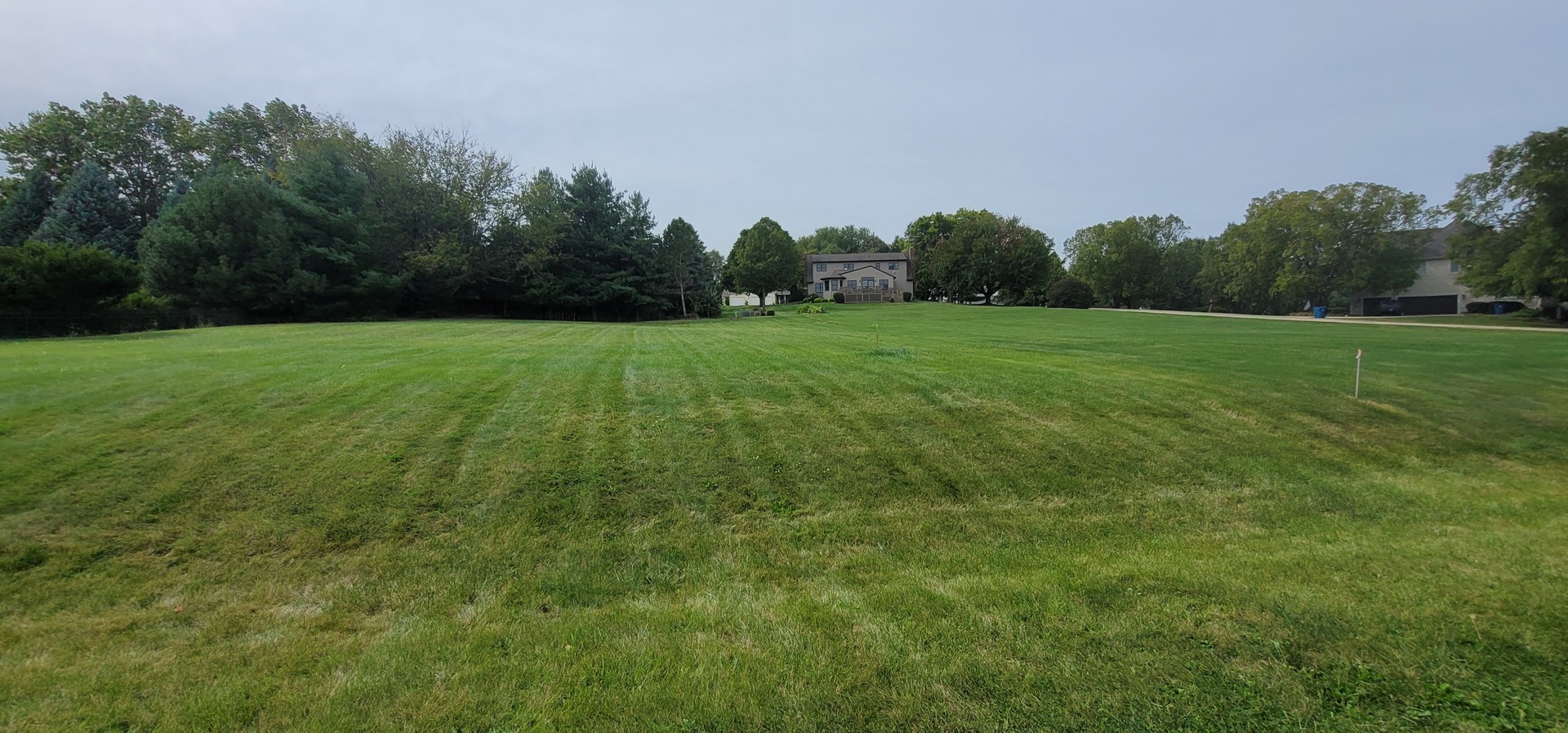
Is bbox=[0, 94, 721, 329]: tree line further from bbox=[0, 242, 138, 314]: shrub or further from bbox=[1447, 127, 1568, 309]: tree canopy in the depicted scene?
bbox=[1447, 127, 1568, 309]: tree canopy

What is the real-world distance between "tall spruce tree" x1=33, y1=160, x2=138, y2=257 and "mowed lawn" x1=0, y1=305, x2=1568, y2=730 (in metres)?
40.5

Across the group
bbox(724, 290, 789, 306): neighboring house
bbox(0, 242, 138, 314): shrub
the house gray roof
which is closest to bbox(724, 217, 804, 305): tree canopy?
bbox(724, 290, 789, 306): neighboring house

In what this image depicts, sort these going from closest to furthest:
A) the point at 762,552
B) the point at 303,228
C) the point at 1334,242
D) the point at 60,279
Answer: the point at 762,552 < the point at 60,279 < the point at 303,228 < the point at 1334,242

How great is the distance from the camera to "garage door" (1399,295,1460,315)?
1870 inches

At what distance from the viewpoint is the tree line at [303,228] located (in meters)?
27.8

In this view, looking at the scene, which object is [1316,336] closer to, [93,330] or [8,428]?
[8,428]

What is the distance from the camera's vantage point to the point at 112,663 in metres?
3.38

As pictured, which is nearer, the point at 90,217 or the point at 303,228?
the point at 303,228

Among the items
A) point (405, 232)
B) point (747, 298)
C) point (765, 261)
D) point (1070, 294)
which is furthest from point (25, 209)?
point (1070, 294)

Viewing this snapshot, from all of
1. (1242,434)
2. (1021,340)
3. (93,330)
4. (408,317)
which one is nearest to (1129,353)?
(1021,340)

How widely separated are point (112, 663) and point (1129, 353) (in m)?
18.0

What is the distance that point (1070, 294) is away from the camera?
5972 centimetres

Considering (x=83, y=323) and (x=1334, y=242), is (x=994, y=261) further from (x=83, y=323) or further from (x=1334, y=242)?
(x=83, y=323)

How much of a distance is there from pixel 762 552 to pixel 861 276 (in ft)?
239
